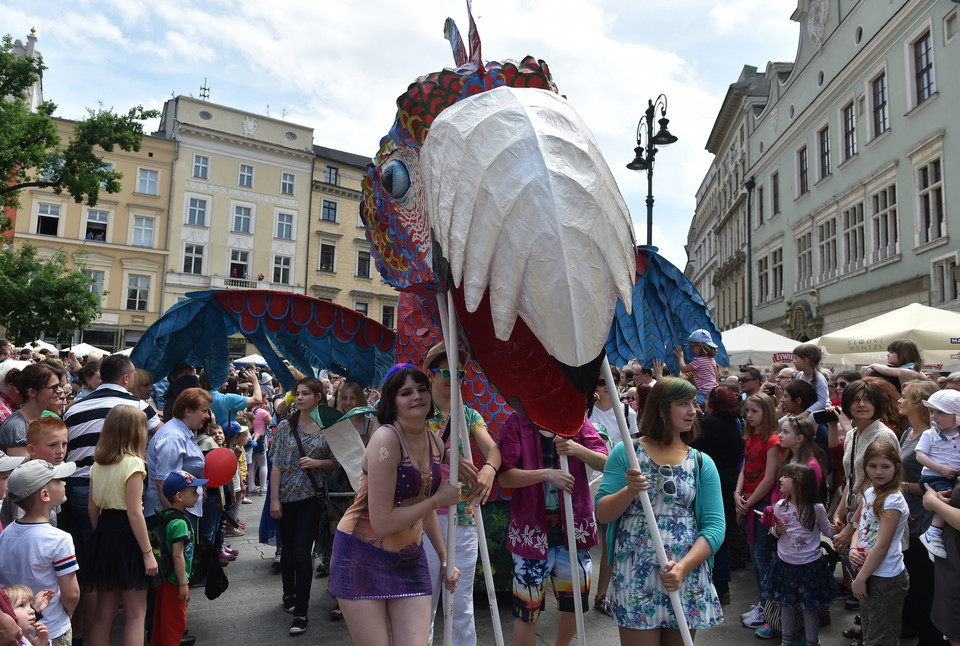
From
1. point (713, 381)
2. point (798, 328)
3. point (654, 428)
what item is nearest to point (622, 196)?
point (654, 428)

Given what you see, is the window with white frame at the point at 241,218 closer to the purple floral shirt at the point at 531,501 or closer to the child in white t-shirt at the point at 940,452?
the purple floral shirt at the point at 531,501

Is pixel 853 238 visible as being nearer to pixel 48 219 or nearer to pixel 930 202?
pixel 930 202

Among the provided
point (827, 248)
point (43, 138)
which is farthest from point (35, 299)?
point (827, 248)

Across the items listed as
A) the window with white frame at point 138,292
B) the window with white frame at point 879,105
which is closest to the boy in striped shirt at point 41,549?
the window with white frame at point 879,105

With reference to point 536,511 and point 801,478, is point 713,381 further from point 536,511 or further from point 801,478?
point 536,511

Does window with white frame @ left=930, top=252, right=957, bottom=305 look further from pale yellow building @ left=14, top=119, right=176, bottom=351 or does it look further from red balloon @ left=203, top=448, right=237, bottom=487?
pale yellow building @ left=14, top=119, right=176, bottom=351

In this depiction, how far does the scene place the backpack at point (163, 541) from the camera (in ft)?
12.1

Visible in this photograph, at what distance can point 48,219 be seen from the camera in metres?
30.2

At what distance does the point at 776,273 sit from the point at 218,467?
29.8 metres

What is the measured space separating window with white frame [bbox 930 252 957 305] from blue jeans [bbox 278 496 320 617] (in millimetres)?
16323

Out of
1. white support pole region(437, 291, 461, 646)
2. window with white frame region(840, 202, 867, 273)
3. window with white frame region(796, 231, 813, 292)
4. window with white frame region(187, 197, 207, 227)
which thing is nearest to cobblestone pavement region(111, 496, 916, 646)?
white support pole region(437, 291, 461, 646)

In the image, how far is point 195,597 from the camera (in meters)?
5.01

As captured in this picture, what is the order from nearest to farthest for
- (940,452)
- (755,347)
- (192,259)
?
(940,452), (755,347), (192,259)

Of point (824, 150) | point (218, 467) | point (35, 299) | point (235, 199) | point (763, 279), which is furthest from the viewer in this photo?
point (235, 199)
